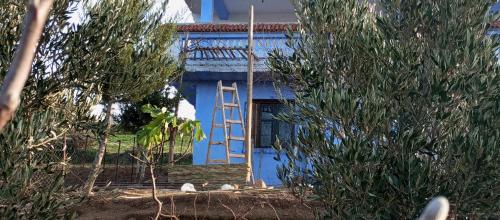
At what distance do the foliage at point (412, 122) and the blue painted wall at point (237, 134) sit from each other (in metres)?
8.94

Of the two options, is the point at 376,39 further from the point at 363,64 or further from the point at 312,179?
the point at 312,179

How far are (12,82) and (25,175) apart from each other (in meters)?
4.15

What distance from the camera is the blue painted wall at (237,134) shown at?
14.6 metres

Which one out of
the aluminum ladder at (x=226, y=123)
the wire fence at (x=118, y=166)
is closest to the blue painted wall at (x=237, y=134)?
the wire fence at (x=118, y=166)

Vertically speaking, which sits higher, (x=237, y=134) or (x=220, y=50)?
(x=220, y=50)

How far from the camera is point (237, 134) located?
15.0m

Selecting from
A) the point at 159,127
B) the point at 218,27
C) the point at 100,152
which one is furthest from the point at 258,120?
the point at 100,152

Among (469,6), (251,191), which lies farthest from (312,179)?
(251,191)

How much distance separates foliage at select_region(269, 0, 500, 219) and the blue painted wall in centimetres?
894

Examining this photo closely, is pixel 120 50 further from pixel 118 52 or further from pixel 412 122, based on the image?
pixel 412 122

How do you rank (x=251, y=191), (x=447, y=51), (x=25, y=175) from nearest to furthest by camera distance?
(x=25, y=175), (x=447, y=51), (x=251, y=191)

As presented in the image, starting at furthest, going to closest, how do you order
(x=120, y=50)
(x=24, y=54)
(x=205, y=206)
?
1. (x=205, y=206)
2. (x=120, y=50)
3. (x=24, y=54)

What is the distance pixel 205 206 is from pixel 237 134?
6167mm

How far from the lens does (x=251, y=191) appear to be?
9062mm
